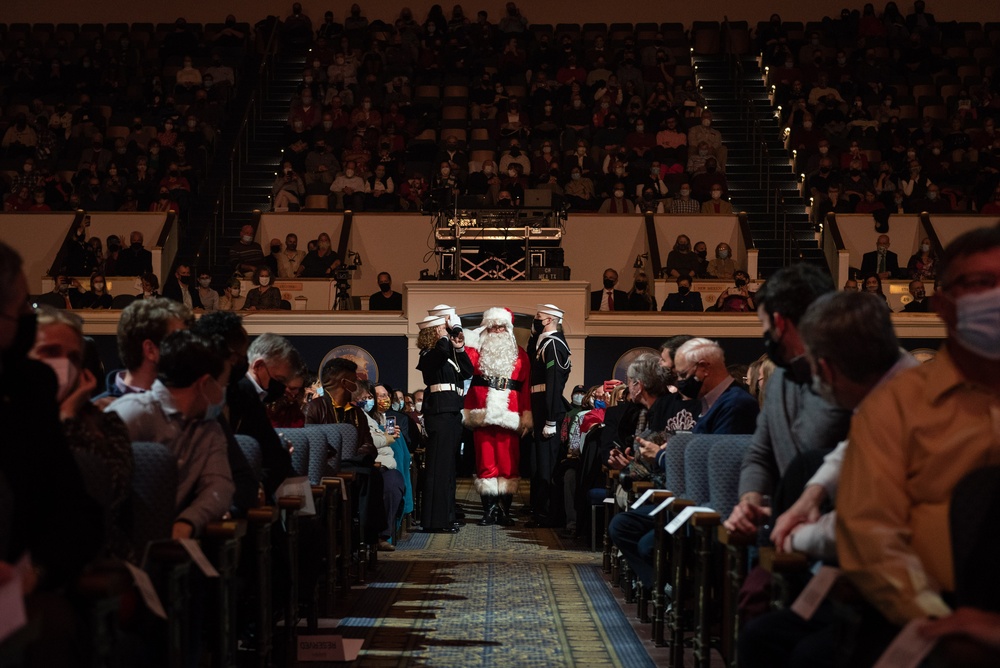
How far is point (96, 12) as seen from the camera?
950 inches

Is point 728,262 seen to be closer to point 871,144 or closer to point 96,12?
point 871,144

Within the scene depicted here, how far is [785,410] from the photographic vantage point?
12.7 ft

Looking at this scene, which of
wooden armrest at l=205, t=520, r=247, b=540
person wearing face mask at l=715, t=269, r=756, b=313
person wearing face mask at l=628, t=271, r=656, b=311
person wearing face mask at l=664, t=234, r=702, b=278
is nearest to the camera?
wooden armrest at l=205, t=520, r=247, b=540

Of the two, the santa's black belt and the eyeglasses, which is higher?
the santa's black belt

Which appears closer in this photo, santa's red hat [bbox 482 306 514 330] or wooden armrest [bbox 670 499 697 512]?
wooden armrest [bbox 670 499 697 512]

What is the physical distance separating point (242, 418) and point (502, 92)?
1632 centimetres

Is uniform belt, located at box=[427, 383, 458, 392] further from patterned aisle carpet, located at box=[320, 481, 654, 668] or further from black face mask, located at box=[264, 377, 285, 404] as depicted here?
black face mask, located at box=[264, 377, 285, 404]

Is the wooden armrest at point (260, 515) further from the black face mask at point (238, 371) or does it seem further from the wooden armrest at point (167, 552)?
the wooden armrest at point (167, 552)

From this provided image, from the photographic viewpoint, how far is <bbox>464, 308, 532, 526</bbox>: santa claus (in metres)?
10.0

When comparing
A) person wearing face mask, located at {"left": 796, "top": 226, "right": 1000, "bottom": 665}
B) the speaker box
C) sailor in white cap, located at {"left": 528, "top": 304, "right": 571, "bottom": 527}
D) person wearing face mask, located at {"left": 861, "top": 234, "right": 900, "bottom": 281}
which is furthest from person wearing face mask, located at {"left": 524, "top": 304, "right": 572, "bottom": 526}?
person wearing face mask, located at {"left": 796, "top": 226, "right": 1000, "bottom": 665}

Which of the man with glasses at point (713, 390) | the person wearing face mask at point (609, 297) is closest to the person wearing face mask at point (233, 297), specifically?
the person wearing face mask at point (609, 297)

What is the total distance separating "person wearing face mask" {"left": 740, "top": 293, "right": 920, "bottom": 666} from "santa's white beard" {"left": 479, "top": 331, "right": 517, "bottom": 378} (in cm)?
696

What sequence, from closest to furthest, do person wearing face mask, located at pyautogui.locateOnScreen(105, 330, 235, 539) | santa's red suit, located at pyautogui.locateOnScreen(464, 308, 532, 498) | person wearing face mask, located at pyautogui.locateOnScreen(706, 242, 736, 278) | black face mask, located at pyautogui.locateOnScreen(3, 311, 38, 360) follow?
black face mask, located at pyautogui.locateOnScreen(3, 311, 38, 360) → person wearing face mask, located at pyautogui.locateOnScreen(105, 330, 235, 539) → santa's red suit, located at pyautogui.locateOnScreen(464, 308, 532, 498) → person wearing face mask, located at pyautogui.locateOnScreen(706, 242, 736, 278)

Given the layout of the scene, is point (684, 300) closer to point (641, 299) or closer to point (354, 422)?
point (641, 299)
